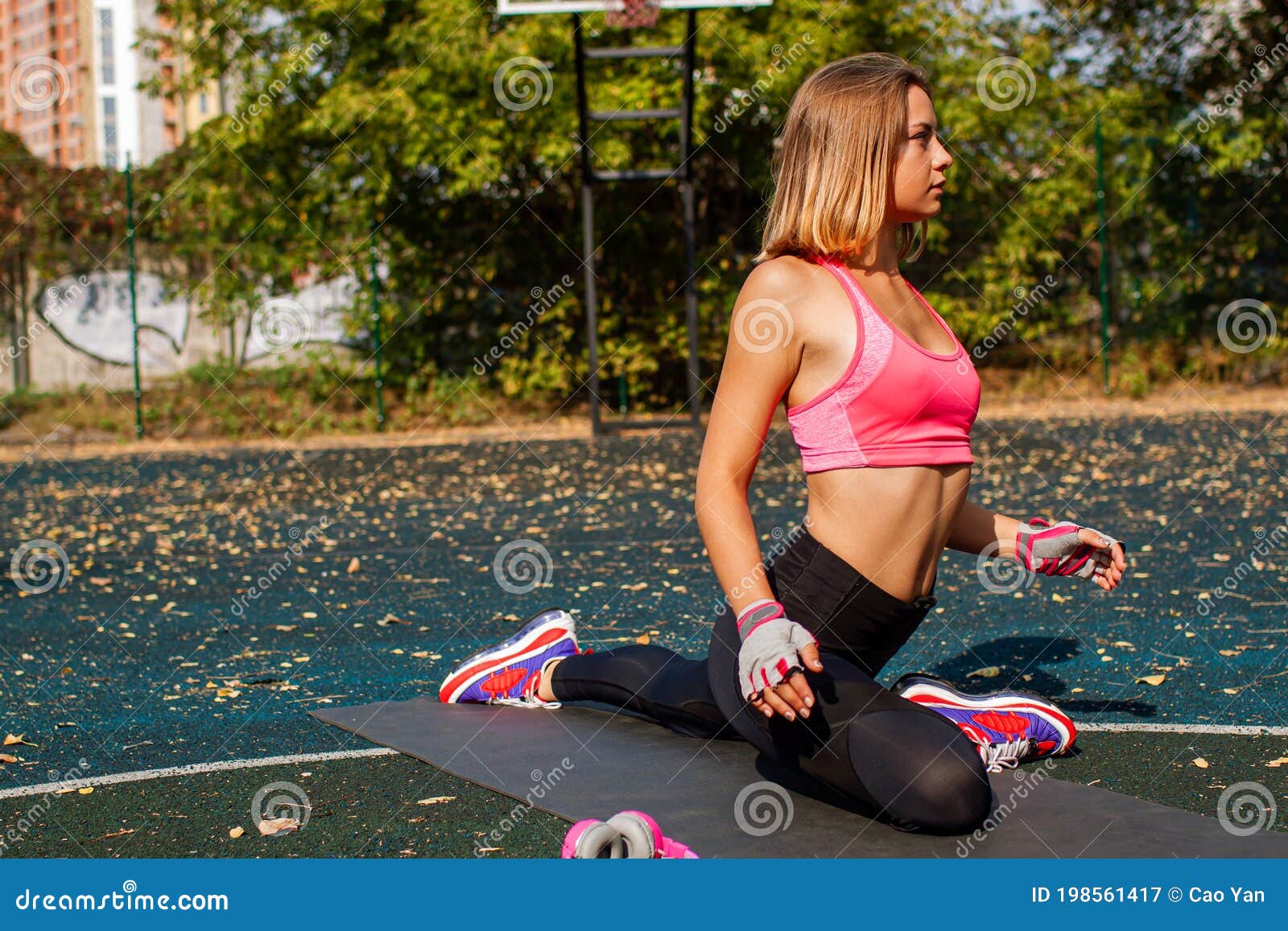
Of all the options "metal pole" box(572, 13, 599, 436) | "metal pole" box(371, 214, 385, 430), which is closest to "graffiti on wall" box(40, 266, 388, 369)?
"metal pole" box(371, 214, 385, 430)

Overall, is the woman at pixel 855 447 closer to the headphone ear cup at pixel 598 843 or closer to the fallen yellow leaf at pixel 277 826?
the headphone ear cup at pixel 598 843

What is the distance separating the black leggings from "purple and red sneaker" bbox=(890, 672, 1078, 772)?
0.32 m

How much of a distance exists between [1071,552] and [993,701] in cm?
47

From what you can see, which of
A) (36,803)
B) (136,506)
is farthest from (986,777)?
(136,506)

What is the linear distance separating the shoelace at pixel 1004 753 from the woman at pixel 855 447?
1.29ft

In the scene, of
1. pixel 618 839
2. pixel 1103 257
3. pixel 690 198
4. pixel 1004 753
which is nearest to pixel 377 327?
pixel 690 198

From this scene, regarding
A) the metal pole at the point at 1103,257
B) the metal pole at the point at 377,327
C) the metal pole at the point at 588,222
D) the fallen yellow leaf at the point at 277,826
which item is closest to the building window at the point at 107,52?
the metal pole at the point at 377,327

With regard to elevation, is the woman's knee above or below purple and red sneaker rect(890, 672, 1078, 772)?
above

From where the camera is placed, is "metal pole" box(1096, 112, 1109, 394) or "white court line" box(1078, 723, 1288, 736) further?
"metal pole" box(1096, 112, 1109, 394)

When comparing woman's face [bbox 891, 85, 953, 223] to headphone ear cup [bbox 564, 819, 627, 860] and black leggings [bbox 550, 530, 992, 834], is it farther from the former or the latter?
headphone ear cup [bbox 564, 819, 627, 860]

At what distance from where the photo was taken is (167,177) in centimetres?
1524

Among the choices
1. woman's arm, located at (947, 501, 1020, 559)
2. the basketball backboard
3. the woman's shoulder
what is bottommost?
woman's arm, located at (947, 501, 1020, 559)

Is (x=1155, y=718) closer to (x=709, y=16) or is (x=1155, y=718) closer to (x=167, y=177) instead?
(x=709, y=16)

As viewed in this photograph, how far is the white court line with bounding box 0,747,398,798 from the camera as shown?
11.7 ft
